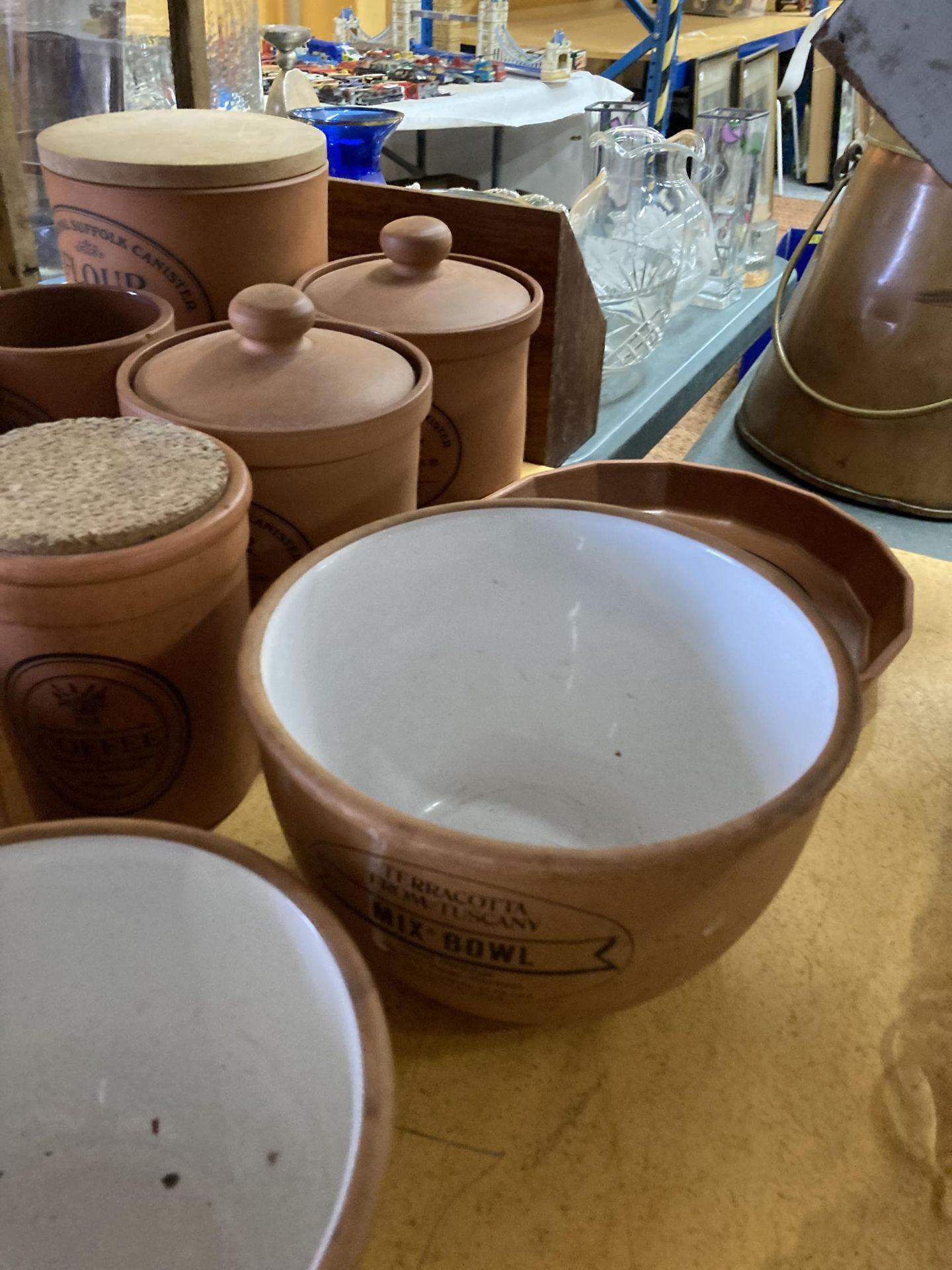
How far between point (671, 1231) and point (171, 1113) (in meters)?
0.16

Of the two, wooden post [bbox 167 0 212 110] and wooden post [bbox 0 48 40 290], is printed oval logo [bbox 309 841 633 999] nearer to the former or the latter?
wooden post [bbox 0 48 40 290]

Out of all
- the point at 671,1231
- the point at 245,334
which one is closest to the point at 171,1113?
the point at 671,1231

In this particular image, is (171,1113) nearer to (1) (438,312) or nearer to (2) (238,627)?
(2) (238,627)

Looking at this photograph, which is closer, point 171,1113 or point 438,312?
point 171,1113

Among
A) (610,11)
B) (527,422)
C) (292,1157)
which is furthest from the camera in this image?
(610,11)

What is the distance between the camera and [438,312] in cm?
52

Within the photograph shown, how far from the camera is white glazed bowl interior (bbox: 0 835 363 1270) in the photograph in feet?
0.88

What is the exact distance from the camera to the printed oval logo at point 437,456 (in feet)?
1.79

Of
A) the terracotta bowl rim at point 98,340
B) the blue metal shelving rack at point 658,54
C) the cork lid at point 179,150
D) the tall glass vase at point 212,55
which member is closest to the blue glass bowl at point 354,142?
the tall glass vase at point 212,55

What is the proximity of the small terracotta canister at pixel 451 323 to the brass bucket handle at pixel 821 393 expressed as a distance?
0.31 metres

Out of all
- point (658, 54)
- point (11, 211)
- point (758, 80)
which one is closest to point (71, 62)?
point (11, 211)

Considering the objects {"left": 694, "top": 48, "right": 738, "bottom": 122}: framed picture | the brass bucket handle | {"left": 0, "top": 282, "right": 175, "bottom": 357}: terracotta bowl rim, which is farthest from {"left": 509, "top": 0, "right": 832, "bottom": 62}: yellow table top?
{"left": 0, "top": 282, "right": 175, "bottom": 357}: terracotta bowl rim

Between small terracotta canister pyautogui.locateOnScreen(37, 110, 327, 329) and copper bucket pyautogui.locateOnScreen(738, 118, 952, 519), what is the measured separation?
1.41 ft

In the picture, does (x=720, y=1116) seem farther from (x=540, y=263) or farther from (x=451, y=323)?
(x=540, y=263)
